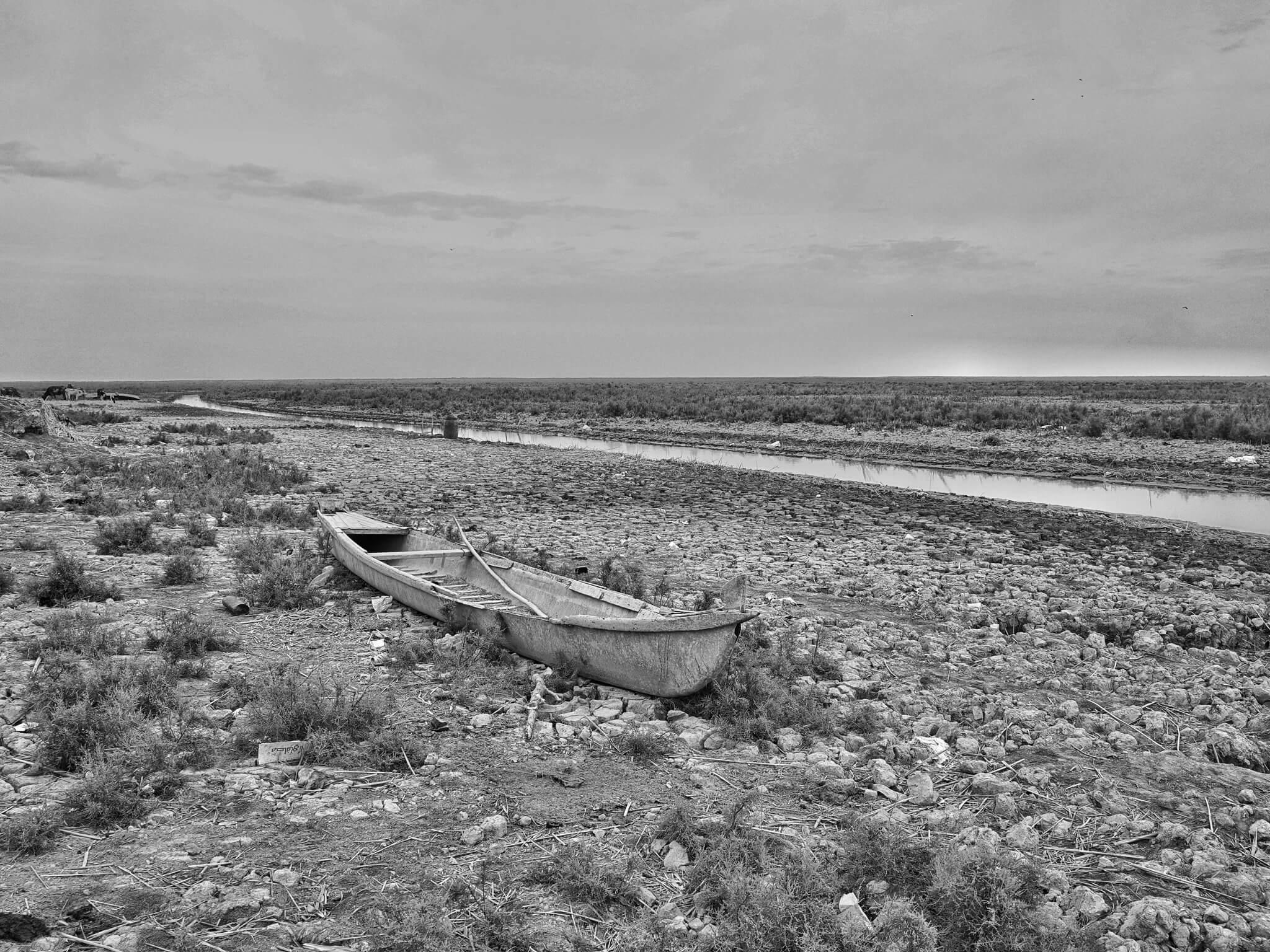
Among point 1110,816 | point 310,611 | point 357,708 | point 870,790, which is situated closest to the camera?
point 1110,816

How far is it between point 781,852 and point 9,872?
184 inches

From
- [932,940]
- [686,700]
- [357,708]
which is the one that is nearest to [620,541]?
[686,700]

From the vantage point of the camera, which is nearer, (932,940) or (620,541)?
(932,940)

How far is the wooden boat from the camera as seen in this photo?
746 cm

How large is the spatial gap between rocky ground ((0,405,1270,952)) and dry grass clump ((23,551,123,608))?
25 cm

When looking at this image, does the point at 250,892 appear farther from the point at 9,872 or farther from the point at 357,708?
the point at 357,708

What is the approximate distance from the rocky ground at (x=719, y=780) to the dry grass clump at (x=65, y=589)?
0.25 m

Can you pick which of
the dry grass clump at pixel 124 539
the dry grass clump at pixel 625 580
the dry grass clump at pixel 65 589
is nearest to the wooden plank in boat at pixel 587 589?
the dry grass clump at pixel 625 580

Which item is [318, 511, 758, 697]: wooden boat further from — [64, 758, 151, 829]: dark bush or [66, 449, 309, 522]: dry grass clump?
[66, 449, 309, 522]: dry grass clump

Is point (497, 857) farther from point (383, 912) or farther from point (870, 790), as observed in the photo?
point (870, 790)

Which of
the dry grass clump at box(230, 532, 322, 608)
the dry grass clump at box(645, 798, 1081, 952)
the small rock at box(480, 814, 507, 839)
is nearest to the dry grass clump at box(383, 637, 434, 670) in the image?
the dry grass clump at box(230, 532, 322, 608)

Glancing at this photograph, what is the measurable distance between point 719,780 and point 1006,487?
20196 millimetres

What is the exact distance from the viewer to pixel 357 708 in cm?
707

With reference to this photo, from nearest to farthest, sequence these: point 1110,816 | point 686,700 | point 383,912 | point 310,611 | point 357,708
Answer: point 383,912
point 1110,816
point 357,708
point 686,700
point 310,611
